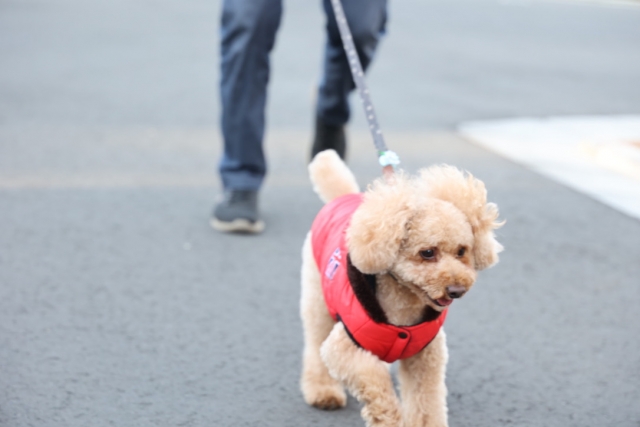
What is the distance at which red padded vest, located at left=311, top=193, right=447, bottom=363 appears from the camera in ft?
7.81

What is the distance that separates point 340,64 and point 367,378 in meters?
2.36

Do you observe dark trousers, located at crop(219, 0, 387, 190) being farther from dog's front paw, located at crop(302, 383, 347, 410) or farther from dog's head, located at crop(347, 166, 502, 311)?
dog's head, located at crop(347, 166, 502, 311)

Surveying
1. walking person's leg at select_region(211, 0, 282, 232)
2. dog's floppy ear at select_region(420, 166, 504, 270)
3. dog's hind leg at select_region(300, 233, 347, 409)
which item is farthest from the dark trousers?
dog's floppy ear at select_region(420, 166, 504, 270)

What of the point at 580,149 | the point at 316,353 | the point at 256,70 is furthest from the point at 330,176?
the point at 580,149

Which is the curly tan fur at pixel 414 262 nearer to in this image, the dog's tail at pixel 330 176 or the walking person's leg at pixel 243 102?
the dog's tail at pixel 330 176

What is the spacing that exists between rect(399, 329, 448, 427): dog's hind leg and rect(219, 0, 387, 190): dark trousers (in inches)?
80.8

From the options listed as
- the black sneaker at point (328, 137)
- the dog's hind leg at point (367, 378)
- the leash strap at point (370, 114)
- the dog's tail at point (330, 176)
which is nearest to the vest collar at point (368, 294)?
the dog's hind leg at point (367, 378)

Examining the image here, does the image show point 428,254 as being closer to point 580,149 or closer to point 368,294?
point 368,294

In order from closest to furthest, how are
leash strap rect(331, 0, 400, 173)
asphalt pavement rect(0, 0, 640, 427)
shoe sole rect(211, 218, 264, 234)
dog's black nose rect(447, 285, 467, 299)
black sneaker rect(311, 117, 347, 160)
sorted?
1. dog's black nose rect(447, 285, 467, 299)
2. leash strap rect(331, 0, 400, 173)
3. asphalt pavement rect(0, 0, 640, 427)
4. shoe sole rect(211, 218, 264, 234)
5. black sneaker rect(311, 117, 347, 160)

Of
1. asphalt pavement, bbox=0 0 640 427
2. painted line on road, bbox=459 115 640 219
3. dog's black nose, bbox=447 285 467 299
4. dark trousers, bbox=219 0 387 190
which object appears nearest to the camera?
dog's black nose, bbox=447 285 467 299

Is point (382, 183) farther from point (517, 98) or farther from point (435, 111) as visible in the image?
point (517, 98)

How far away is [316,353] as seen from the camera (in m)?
2.82

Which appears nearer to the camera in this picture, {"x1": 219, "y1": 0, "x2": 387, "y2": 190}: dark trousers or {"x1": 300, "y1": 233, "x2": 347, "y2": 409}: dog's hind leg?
{"x1": 300, "y1": 233, "x2": 347, "y2": 409}: dog's hind leg

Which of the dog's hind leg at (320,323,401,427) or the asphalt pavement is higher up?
the dog's hind leg at (320,323,401,427)
